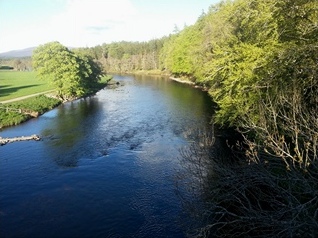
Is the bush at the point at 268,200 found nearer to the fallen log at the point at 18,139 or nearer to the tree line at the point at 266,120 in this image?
the tree line at the point at 266,120

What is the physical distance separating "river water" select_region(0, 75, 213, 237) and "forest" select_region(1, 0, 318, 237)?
9.34ft

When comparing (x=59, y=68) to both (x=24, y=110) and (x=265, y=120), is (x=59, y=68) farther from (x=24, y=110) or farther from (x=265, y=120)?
(x=265, y=120)

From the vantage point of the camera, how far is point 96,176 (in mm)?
22859

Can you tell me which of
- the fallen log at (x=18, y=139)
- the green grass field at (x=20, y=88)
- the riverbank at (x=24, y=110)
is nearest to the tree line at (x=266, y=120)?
the fallen log at (x=18, y=139)

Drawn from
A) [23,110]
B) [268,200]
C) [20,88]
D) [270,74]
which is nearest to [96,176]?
[270,74]

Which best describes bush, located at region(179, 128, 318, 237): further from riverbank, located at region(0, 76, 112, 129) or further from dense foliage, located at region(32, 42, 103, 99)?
dense foliage, located at region(32, 42, 103, 99)

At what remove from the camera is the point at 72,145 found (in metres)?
29.5

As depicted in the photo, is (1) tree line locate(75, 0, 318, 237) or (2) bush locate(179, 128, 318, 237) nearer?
(2) bush locate(179, 128, 318, 237)

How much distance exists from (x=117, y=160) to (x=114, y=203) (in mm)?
6898

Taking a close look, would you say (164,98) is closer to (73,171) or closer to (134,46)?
(73,171)

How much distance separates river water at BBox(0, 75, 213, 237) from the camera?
1677 cm

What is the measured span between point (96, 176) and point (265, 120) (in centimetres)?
1557

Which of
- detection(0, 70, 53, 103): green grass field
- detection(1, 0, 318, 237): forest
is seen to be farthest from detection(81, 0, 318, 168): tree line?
detection(0, 70, 53, 103): green grass field

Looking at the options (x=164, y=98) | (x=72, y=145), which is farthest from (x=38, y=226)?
(x=164, y=98)
